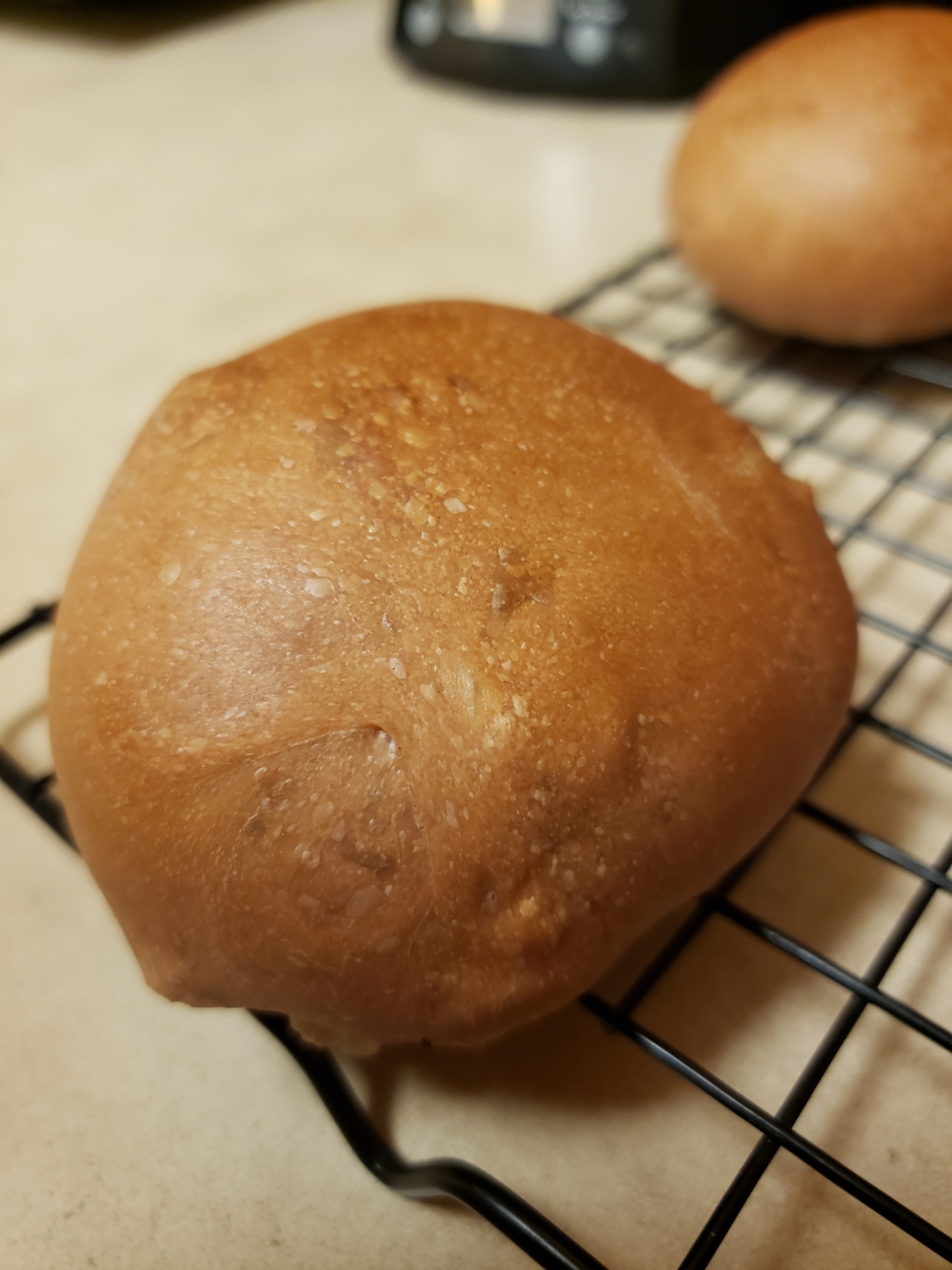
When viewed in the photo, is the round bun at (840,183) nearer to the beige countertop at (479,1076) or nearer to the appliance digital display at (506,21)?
the beige countertop at (479,1076)

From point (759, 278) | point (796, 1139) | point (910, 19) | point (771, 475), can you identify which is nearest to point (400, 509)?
point (771, 475)

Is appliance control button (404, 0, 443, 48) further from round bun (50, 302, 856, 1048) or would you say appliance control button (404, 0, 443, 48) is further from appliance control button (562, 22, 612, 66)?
round bun (50, 302, 856, 1048)

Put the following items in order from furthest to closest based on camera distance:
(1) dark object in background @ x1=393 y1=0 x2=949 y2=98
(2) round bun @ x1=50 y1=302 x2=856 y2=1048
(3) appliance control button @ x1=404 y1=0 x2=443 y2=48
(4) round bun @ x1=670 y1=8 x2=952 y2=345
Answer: (3) appliance control button @ x1=404 y1=0 x2=443 y2=48
(1) dark object in background @ x1=393 y1=0 x2=949 y2=98
(4) round bun @ x1=670 y1=8 x2=952 y2=345
(2) round bun @ x1=50 y1=302 x2=856 y2=1048

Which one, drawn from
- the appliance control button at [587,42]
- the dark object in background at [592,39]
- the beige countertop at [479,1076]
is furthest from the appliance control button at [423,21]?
the beige countertop at [479,1076]

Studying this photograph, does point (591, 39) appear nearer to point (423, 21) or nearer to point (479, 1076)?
point (423, 21)

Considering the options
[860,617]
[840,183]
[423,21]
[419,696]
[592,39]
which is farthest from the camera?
[423,21]

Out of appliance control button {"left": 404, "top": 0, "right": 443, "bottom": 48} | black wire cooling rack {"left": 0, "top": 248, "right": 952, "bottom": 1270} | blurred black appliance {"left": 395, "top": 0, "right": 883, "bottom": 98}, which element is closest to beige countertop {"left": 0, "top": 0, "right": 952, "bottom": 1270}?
black wire cooling rack {"left": 0, "top": 248, "right": 952, "bottom": 1270}

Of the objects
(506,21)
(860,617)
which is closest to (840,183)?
(860,617)
